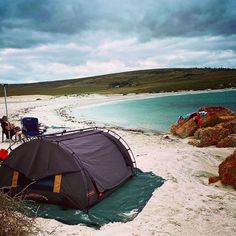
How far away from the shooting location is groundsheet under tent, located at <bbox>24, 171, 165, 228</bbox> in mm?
7234

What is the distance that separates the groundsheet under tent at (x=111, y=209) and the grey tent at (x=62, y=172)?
0.20 metres

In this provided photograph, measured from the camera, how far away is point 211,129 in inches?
649

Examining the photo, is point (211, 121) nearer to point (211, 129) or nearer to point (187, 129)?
point (187, 129)

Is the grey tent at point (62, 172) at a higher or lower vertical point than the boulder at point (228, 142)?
higher

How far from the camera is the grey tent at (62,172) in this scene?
7.88 meters

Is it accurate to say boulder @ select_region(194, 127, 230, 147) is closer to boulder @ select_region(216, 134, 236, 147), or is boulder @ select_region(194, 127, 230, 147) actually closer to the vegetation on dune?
boulder @ select_region(216, 134, 236, 147)

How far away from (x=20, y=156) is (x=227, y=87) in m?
124

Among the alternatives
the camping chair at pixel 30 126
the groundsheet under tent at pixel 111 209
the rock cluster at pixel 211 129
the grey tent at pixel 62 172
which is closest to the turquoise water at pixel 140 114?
the rock cluster at pixel 211 129

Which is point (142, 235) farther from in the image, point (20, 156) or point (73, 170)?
point (20, 156)

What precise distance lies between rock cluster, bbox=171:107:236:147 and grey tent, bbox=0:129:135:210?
7.84 metres

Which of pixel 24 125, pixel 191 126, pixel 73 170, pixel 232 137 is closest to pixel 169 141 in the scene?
pixel 191 126

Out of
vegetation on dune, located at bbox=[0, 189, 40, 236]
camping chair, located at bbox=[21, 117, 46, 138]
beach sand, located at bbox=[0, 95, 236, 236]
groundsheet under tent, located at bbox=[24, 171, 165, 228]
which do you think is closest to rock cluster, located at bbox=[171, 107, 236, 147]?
beach sand, located at bbox=[0, 95, 236, 236]

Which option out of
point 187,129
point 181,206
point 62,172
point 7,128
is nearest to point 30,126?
point 7,128

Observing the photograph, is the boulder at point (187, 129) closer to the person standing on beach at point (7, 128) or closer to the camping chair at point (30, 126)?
the camping chair at point (30, 126)
